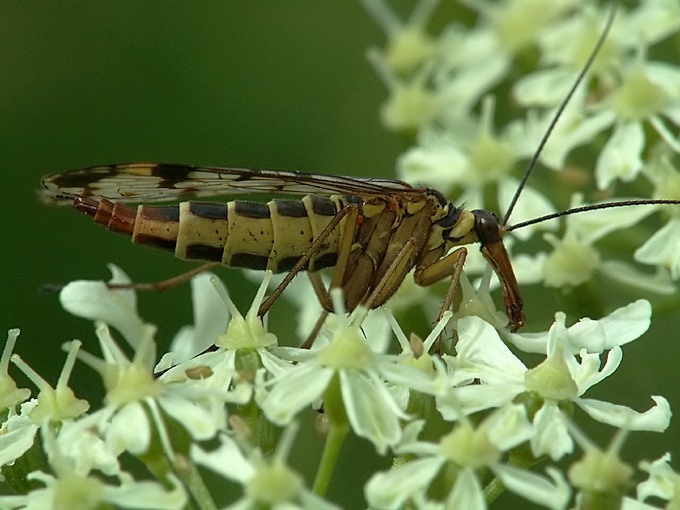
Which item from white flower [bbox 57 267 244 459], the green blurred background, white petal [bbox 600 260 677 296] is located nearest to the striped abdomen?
white flower [bbox 57 267 244 459]

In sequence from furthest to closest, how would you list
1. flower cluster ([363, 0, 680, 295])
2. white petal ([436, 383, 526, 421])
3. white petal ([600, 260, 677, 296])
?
flower cluster ([363, 0, 680, 295]) → white petal ([600, 260, 677, 296]) → white petal ([436, 383, 526, 421])

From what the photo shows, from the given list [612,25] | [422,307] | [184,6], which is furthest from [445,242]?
[184,6]

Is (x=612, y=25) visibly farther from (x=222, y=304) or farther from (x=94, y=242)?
(x=94, y=242)

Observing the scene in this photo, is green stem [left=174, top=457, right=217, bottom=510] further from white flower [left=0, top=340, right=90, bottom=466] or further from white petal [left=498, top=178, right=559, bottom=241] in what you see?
white petal [left=498, top=178, right=559, bottom=241]

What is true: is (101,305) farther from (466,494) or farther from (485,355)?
(466,494)

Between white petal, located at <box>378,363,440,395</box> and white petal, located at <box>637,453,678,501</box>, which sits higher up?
white petal, located at <box>378,363,440,395</box>

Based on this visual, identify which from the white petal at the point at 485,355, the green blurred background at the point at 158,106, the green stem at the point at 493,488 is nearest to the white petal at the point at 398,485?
the green stem at the point at 493,488

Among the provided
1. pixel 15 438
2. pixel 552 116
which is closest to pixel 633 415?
pixel 15 438

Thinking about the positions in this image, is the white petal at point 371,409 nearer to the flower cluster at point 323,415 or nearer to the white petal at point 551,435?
the flower cluster at point 323,415
